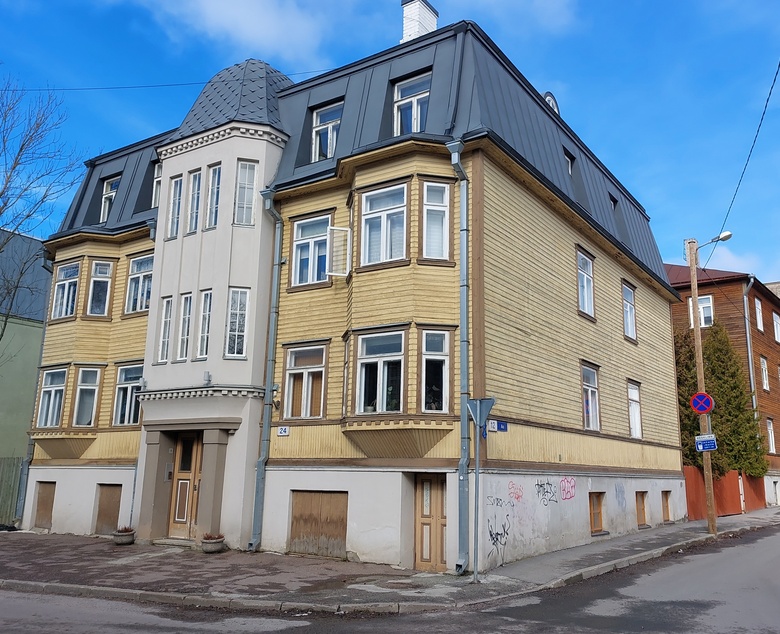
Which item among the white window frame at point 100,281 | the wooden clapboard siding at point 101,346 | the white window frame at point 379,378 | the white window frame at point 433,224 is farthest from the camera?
the white window frame at point 100,281

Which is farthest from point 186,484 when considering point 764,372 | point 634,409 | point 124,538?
point 764,372

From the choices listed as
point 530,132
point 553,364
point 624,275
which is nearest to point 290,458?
point 553,364

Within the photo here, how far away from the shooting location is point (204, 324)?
16672 millimetres

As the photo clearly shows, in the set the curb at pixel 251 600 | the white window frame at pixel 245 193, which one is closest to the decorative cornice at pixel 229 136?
the white window frame at pixel 245 193

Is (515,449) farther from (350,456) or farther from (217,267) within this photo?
(217,267)

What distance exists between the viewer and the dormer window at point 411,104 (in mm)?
15906

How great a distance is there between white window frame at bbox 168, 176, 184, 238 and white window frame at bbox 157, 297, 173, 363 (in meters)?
1.79

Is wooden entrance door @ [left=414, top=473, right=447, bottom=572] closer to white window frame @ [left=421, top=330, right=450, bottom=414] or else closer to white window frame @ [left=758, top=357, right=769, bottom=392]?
white window frame @ [left=421, top=330, right=450, bottom=414]

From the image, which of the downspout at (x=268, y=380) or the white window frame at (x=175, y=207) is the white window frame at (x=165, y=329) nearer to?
the white window frame at (x=175, y=207)

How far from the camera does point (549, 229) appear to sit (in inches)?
685

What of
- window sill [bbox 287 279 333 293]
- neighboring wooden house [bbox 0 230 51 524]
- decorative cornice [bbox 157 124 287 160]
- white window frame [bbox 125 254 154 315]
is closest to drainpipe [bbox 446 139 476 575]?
window sill [bbox 287 279 333 293]

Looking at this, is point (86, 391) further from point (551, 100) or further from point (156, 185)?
point (551, 100)

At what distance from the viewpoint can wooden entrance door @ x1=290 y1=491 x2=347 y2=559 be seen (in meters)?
14.4

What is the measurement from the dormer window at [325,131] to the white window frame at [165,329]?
5.14m
